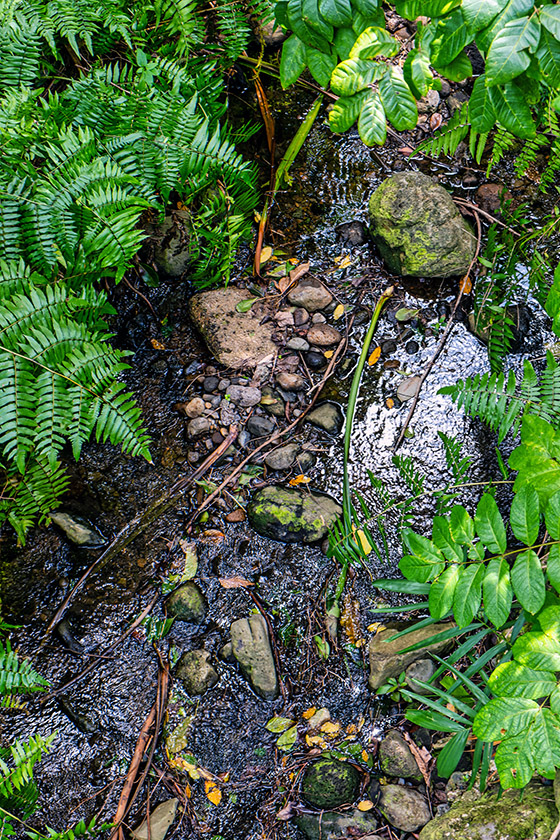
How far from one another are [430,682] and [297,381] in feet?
4.67

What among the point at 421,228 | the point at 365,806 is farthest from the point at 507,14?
the point at 365,806

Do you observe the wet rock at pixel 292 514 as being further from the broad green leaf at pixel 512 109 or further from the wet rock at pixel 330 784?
the broad green leaf at pixel 512 109

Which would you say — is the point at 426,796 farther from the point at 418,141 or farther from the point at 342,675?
the point at 418,141

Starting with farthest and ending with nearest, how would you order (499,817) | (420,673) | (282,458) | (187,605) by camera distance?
(282,458) < (187,605) < (420,673) < (499,817)

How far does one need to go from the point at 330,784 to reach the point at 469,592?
1.10 metres

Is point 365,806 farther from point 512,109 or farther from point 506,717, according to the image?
point 512,109

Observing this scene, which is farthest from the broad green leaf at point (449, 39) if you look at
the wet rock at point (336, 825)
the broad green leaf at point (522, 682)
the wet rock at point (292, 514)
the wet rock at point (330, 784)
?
the wet rock at point (336, 825)

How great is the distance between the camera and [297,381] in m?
2.61

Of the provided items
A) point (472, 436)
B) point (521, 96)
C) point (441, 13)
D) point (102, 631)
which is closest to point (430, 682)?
point (472, 436)

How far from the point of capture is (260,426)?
2.53 meters

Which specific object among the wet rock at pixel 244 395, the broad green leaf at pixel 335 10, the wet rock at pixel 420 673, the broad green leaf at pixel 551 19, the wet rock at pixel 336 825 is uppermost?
the broad green leaf at pixel 335 10

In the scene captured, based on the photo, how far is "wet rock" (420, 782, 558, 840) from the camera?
5.47 ft

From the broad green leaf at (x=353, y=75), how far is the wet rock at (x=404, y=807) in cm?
223

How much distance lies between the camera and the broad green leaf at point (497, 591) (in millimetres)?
1306
